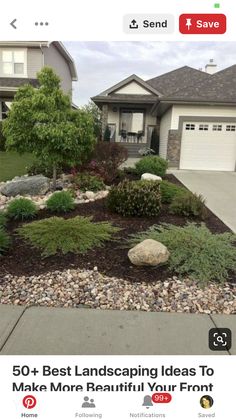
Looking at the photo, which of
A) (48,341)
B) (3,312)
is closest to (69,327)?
(48,341)

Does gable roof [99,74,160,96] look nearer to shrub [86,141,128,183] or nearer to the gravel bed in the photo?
shrub [86,141,128,183]

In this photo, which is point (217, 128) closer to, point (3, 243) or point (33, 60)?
point (33, 60)

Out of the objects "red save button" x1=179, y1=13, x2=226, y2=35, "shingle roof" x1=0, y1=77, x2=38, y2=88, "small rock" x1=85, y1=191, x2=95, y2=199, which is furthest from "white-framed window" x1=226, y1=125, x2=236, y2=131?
"red save button" x1=179, y1=13, x2=226, y2=35

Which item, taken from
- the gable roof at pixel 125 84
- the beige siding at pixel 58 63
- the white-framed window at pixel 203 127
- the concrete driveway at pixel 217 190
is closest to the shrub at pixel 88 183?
the concrete driveway at pixel 217 190

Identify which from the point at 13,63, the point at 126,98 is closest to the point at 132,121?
the point at 126,98

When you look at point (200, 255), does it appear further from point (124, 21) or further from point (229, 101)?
point (229, 101)

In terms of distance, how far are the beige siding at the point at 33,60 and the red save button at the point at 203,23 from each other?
57.7 feet

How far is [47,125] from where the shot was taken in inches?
264

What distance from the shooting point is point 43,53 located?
17500 millimetres

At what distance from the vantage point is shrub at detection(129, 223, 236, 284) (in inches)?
148

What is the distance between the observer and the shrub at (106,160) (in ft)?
28.5
